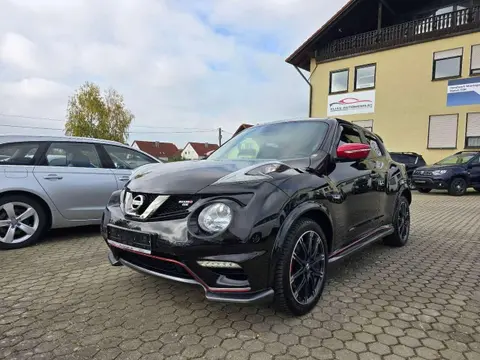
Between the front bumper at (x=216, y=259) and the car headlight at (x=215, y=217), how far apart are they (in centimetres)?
10

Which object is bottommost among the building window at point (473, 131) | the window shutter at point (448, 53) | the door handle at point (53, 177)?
the door handle at point (53, 177)

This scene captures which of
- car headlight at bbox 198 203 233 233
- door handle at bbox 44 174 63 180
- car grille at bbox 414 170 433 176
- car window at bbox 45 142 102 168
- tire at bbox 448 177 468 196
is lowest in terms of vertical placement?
tire at bbox 448 177 468 196

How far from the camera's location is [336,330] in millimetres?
2418

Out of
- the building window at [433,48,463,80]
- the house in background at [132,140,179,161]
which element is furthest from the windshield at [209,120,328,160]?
the house in background at [132,140,179,161]

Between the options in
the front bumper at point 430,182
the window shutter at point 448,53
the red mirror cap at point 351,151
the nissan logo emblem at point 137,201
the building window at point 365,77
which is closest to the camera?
the nissan logo emblem at point 137,201

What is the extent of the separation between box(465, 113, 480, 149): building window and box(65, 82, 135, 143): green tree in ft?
86.8

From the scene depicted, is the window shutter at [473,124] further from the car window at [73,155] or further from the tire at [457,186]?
the car window at [73,155]

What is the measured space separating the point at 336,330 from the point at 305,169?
122 cm

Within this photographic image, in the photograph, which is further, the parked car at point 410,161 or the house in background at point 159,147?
the house in background at point 159,147

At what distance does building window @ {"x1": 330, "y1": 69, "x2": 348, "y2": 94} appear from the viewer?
19.4 metres

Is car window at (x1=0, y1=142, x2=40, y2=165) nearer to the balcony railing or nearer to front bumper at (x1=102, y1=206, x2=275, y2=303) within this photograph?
front bumper at (x1=102, y1=206, x2=275, y2=303)

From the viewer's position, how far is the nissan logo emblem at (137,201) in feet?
8.28

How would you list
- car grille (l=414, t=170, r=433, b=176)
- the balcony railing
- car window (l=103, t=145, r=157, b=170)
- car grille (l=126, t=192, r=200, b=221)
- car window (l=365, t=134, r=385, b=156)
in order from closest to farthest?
car grille (l=126, t=192, r=200, b=221)
car window (l=365, t=134, r=385, b=156)
car window (l=103, t=145, r=157, b=170)
car grille (l=414, t=170, r=433, b=176)
the balcony railing

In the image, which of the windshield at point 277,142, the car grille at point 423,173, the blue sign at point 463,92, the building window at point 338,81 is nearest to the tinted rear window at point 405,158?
the car grille at point 423,173
